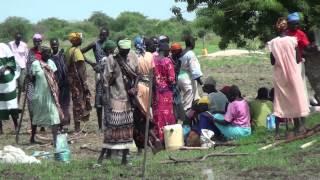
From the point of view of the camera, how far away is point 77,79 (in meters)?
12.9

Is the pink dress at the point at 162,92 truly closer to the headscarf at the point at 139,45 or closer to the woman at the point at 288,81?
the headscarf at the point at 139,45

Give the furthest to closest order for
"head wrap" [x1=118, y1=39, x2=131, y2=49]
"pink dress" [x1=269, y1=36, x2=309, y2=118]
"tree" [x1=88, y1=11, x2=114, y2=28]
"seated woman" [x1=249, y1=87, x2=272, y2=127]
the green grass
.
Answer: "tree" [x1=88, y1=11, x2=114, y2=28], "seated woman" [x1=249, y1=87, x2=272, y2=127], "pink dress" [x1=269, y1=36, x2=309, y2=118], "head wrap" [x1=118, y1=39, x2=131, y2=49], the green grass

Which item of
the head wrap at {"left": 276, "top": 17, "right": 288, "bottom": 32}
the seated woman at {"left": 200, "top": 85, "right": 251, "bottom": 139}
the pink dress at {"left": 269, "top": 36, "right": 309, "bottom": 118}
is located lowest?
the seated woman at {"left": 200, "top": 85, "right": 251, "bottom": 139}

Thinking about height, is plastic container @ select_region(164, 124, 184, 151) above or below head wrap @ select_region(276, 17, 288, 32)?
below

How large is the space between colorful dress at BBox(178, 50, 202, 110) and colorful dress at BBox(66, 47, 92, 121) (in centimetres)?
172

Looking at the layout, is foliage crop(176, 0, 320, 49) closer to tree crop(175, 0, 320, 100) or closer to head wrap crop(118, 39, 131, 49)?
tree crop(175, 0, 320, 100)

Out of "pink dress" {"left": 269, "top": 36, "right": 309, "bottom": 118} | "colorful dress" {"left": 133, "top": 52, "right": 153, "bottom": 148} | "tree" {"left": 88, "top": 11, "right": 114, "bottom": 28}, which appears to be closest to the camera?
"pink dress" {"left": 269, "top": 36, "right": 309, "bottom": 118}

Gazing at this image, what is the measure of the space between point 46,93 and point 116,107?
254 centimetres

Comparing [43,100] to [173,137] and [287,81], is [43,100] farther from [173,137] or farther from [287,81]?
[287,81]

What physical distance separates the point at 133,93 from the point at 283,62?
91.1 inches

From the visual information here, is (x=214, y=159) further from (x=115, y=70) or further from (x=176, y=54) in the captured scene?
(x=176, y=54)

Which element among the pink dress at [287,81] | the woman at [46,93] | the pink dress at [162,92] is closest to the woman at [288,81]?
the pink dress at [287,81]

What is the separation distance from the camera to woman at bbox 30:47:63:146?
1096 cm

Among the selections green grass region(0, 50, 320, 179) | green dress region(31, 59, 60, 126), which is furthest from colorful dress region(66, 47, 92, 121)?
green grass region(0, 50, 320, 179)
